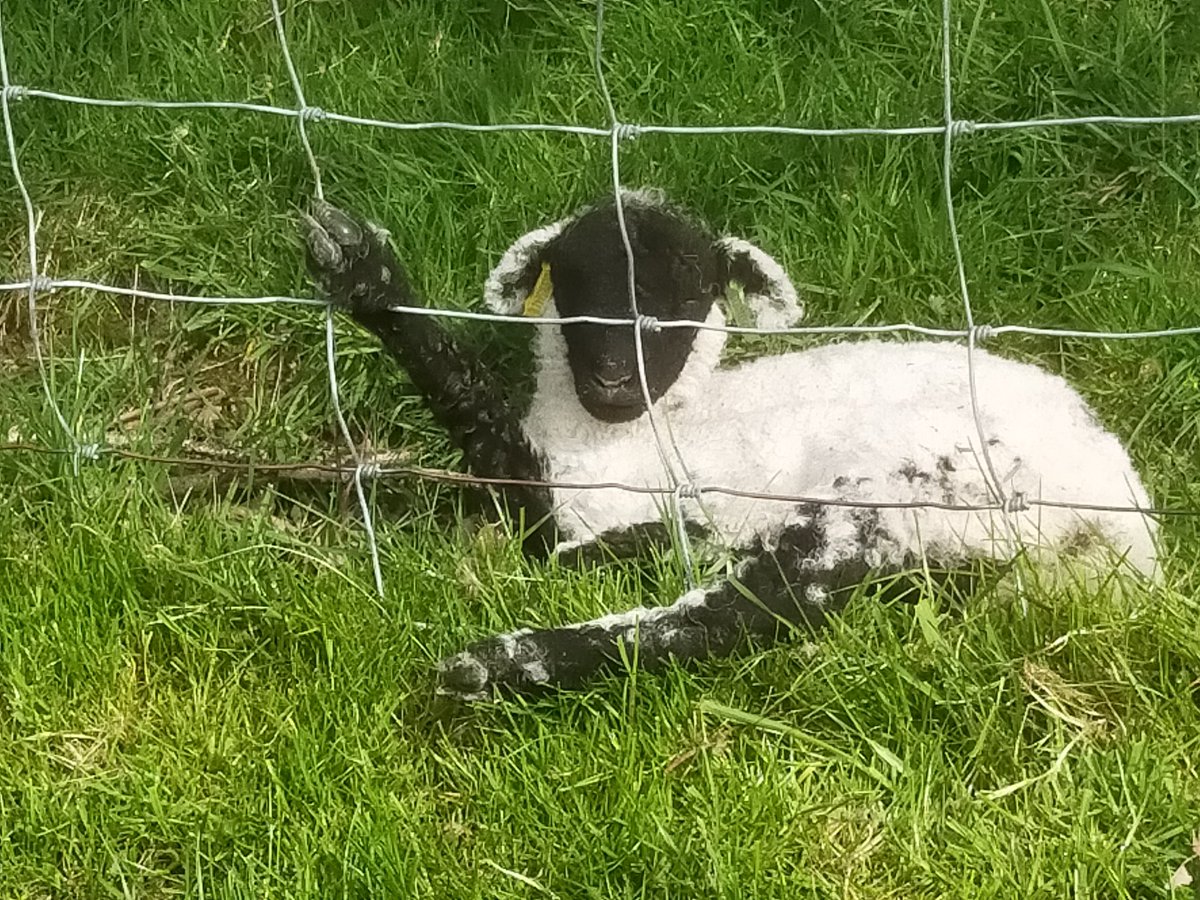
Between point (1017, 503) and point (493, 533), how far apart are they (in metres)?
0.69

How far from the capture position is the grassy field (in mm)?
1654

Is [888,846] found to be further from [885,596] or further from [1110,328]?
[1110,328]

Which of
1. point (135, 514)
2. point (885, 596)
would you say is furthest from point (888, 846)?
point (135, 514)

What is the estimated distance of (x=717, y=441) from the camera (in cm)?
199

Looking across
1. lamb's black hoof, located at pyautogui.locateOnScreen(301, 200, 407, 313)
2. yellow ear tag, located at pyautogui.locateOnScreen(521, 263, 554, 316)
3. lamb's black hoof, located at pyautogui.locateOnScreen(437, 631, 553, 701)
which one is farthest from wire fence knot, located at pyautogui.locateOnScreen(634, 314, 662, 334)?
lamb's black hoof, located at pyautogui.locateOnScreen(437, 631, 553, 701)

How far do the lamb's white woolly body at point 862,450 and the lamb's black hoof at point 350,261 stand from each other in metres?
0.29

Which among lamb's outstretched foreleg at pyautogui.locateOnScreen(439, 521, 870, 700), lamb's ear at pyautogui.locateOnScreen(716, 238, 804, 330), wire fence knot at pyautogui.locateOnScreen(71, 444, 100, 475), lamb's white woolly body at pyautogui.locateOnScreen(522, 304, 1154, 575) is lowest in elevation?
wire fence knot at pyautogui.locateOnScreen(71, 444, 100, 475)

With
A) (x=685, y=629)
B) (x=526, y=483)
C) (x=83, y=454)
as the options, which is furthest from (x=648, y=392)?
(x=83, y=454)

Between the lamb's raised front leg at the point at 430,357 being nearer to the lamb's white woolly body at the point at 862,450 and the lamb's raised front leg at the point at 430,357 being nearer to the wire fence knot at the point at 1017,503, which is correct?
the lamb's white woolly body at the point at 862,450

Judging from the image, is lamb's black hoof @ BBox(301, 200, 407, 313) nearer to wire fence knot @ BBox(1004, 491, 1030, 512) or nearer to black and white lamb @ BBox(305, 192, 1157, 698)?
black and white lamb @ BBox(305, 192, 1157, 698)

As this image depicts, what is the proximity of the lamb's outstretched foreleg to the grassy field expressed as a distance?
0.04 metres

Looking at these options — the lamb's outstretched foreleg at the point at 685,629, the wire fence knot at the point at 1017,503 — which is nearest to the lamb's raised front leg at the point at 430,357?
the lamb's outstretched foreleg at the point at 685,629

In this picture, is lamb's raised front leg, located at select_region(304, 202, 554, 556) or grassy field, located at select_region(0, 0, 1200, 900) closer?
grassy field, located at select_region(0, 0, 1200, 900)

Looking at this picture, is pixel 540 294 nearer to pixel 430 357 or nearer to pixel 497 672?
pixel 430 357
